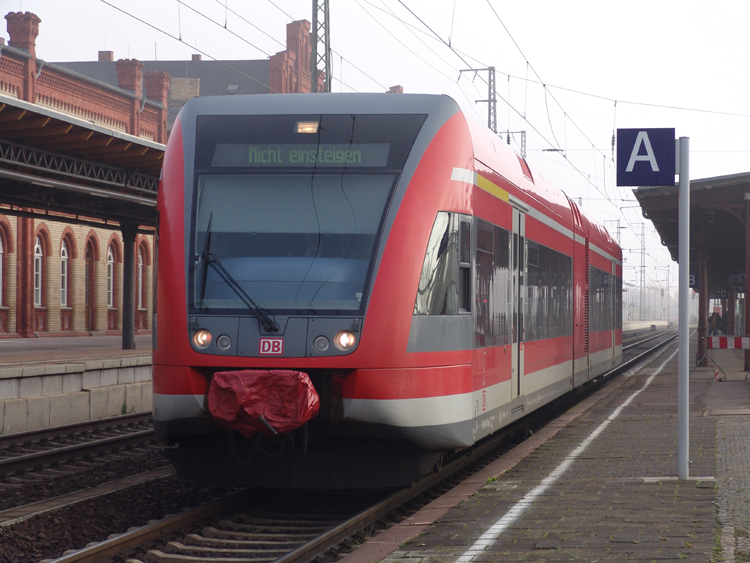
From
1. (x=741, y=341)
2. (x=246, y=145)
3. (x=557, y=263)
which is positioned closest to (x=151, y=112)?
(x=741, y=341)

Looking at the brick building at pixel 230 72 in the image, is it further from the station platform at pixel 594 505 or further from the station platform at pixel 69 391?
the station platform at pixel 594 505

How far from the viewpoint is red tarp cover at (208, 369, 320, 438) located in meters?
6.62

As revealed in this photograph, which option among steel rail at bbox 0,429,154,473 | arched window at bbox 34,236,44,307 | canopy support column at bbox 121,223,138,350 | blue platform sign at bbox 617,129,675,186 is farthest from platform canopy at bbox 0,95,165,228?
arched window at bbox 34,236,44,307

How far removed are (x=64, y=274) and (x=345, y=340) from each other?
29502 millimetres

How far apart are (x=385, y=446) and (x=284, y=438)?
2.53 ft

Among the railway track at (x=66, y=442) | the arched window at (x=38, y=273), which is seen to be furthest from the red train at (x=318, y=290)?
the arched window at (x=38, y=273)

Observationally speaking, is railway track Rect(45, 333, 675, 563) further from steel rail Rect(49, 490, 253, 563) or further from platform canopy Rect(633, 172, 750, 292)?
platform canopy Rect(633, 172, 750, 292)

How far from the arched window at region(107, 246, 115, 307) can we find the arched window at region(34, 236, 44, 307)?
431 centimetres

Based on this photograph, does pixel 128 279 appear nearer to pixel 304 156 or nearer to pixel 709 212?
pixel 709 212

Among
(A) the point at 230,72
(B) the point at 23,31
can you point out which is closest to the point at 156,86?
(B) the point at 23,31

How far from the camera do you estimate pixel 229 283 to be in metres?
7.11

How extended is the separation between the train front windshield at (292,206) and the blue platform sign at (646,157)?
2023mm

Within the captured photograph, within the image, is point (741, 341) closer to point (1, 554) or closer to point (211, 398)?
point (211, 398)

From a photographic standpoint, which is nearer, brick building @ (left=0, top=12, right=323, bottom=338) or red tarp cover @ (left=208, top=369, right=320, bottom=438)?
red tarp cover @ (left=208, top=369, right=320, bottom=438)
